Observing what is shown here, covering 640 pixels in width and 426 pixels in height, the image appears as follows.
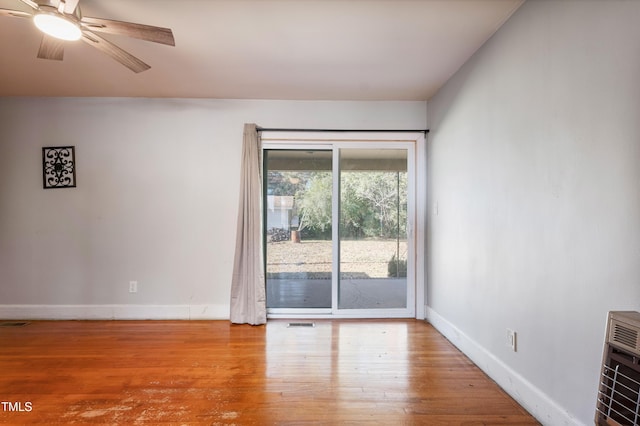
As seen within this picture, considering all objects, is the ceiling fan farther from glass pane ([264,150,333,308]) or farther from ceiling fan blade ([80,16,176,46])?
glass pane ([264,150,333,308])

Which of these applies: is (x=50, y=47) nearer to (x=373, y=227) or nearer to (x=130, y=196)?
(x=130, y=196)

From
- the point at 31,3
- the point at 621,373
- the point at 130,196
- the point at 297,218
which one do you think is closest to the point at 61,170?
the point at 130,196

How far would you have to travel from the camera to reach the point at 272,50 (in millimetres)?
2463

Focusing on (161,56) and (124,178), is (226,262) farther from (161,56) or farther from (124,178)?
(161,56)

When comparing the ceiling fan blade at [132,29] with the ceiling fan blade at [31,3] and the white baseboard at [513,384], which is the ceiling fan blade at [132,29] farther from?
the white baseboard at [513,384]

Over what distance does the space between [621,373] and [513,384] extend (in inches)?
41.1

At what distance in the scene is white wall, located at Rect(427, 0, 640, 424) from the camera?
133cm

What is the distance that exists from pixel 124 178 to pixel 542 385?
4060 mm

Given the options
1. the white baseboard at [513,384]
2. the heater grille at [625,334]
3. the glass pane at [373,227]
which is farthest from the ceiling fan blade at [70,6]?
the white baseboard at [513,384]

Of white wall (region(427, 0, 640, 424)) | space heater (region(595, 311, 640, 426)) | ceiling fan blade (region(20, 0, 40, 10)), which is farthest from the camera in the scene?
ceiling fan blade (region(20, 0, 40, 10))

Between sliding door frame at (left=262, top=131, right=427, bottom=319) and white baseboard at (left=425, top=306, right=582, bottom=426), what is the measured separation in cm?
70

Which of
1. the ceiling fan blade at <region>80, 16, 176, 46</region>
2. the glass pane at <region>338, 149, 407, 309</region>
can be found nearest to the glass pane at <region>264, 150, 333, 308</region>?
the glass pane at <region>338, 149, 407, 309</region>

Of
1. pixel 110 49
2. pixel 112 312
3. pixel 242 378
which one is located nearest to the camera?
pixel 110 49

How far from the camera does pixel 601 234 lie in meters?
1.40
